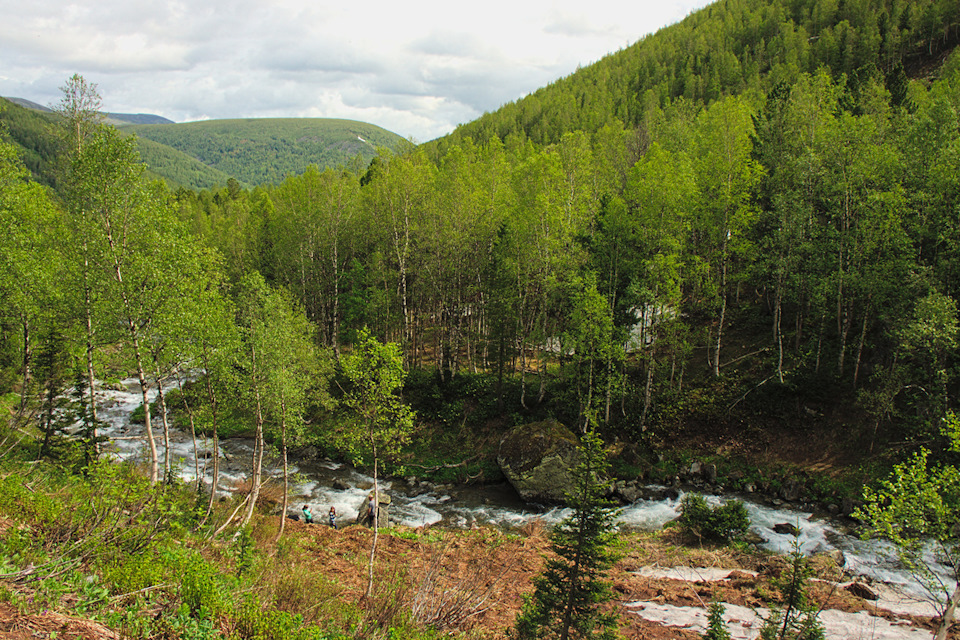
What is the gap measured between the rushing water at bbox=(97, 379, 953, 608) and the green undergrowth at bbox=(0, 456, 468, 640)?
29.9 feet

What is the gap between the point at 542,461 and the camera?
2441cm

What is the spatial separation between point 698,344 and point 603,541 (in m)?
25.3

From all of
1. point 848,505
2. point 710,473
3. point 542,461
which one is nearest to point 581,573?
point 542,461

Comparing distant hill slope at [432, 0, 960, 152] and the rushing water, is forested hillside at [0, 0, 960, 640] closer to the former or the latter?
the rushing water

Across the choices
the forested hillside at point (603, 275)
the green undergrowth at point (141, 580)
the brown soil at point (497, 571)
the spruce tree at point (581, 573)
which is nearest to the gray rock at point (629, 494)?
the brown soil at point (497, 571)

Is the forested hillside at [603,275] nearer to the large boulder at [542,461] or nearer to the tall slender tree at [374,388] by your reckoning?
the large boulder at [542,461]

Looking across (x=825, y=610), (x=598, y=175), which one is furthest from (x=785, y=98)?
(x=825, y=610)

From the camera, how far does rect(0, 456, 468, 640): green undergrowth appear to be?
679 cm

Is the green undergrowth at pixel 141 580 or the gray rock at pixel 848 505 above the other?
the green undergrowth at pixel 141 580

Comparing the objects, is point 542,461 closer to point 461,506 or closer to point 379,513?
point 461,506

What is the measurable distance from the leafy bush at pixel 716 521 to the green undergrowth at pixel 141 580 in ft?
45.1

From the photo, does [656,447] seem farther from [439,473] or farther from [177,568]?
[177,568]

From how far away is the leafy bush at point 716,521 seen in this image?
1906cm

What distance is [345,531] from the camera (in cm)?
1998
